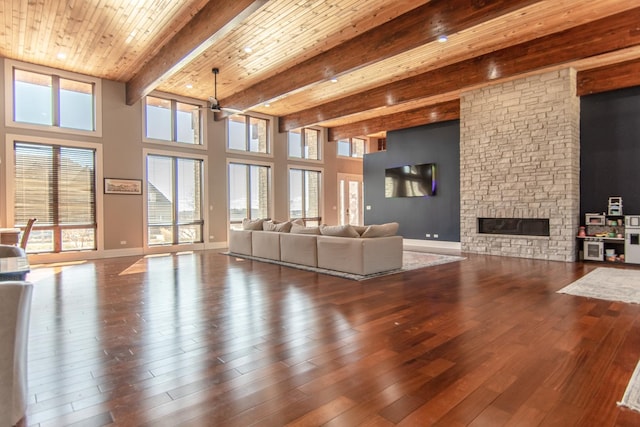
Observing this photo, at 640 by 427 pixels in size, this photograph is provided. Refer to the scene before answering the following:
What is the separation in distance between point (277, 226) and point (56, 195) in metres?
4.76

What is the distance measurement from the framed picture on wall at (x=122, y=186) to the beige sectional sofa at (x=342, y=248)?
12.6 ft

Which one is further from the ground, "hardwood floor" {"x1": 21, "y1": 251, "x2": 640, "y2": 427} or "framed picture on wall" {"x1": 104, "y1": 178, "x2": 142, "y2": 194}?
"framed picture on wall" {"x1": 104, "y1": 178, "x2": 142, "y2": 194}

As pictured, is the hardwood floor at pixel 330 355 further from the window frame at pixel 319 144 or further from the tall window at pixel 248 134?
the window frame at pixel 319 144

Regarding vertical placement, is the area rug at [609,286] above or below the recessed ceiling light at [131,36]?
below

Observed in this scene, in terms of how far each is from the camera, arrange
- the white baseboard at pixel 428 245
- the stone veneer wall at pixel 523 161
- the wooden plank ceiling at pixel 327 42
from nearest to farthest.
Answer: the wooden plank ceiling at pixel 327 42
the stone veneer wall at pixel 523 161
the white baseboard at pixel 428 245

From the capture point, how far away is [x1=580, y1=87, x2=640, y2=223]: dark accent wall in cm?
666

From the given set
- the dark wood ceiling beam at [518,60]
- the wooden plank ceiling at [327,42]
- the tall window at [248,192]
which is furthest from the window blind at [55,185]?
the dark wood ceiling beam at [518,60]

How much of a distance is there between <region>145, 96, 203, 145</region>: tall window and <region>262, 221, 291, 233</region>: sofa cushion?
11.4 feet

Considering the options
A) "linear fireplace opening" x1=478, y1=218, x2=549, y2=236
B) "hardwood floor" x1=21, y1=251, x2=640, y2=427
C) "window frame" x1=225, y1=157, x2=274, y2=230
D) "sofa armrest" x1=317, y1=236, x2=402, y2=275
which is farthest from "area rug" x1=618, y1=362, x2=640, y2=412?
"window frame" x1=225, y1=157, x2=274, y2=230

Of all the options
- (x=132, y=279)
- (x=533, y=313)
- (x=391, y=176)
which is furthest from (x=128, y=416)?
(x=391, y=176)

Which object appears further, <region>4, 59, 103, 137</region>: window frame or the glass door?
the glass door

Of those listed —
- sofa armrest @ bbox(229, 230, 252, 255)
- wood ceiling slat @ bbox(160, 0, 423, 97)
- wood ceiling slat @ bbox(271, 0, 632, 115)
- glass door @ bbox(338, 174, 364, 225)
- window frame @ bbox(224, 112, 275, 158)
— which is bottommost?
sofa armrest @ bbox(229, 230, 252, 255)

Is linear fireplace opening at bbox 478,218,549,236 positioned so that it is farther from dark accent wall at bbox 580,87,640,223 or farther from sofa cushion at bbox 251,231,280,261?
sofa cushion at bbox 251,231,280,261

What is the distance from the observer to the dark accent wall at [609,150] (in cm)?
666
